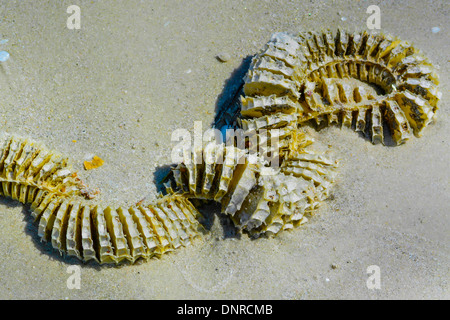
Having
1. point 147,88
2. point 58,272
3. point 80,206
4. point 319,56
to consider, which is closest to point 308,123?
point 319,56

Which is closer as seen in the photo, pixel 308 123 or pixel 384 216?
pixel 384 216
